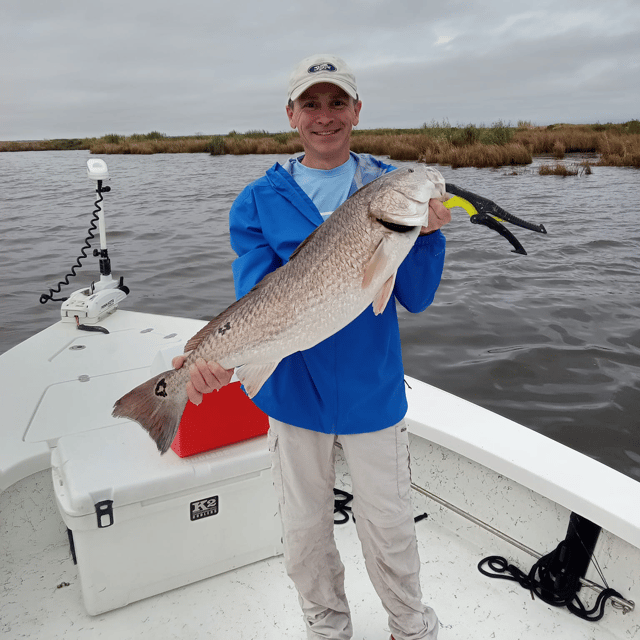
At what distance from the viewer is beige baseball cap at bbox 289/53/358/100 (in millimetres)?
2102

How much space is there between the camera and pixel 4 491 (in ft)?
9.37

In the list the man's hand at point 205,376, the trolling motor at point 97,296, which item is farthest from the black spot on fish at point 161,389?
the trolling motor at point 97,296

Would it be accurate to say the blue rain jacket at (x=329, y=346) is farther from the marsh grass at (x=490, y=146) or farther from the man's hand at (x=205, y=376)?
the marsh grass at (x=490, y=146)

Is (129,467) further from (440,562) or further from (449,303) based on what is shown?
(449,303)

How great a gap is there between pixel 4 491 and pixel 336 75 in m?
2.63

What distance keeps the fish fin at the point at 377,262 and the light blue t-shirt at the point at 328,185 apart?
0.52 metres

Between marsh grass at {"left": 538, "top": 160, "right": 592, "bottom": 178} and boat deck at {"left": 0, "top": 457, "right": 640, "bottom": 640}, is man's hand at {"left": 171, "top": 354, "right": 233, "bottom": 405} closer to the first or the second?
boat deck at {"left": 0, "top": 457, "right": 640, "bottom": 640}

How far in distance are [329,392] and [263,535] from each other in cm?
131

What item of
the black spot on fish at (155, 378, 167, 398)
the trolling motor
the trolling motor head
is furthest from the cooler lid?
the trolling motor head

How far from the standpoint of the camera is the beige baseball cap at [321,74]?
2102 mm

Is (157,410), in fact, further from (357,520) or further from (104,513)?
(357,520)

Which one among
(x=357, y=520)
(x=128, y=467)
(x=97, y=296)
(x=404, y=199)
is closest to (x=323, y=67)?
(x=404, y=199)

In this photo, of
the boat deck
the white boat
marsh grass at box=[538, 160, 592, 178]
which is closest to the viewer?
the white boat

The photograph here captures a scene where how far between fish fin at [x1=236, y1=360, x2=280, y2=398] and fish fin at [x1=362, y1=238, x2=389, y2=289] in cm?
51
